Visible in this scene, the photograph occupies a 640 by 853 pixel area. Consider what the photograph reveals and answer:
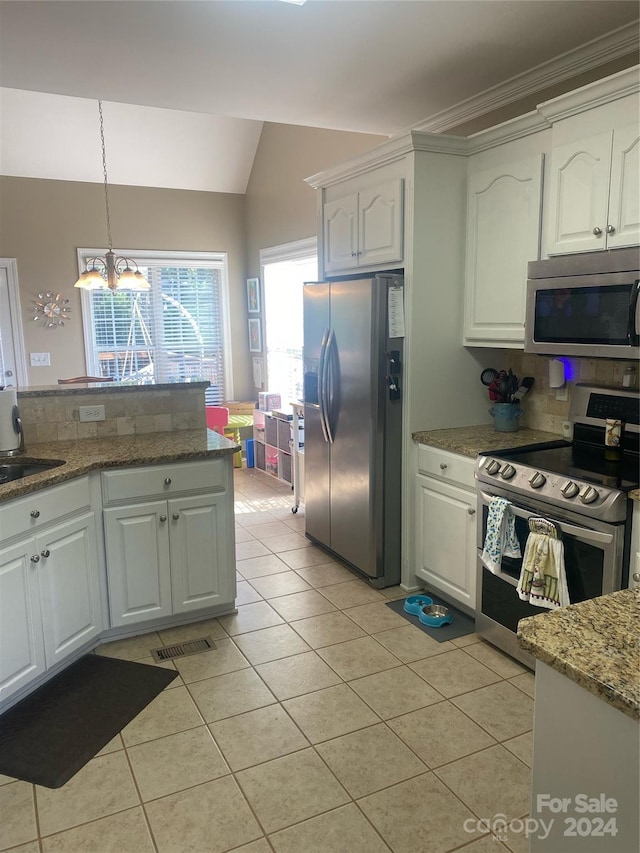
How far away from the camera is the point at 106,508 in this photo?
290 centimetres

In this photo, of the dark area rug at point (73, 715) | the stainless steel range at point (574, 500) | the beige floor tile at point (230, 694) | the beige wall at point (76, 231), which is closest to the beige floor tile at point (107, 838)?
the dark area rug at point (73, 715)

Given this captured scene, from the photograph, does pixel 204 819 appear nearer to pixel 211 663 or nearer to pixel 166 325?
pixel 211 663

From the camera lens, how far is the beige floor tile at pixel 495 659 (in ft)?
9.12

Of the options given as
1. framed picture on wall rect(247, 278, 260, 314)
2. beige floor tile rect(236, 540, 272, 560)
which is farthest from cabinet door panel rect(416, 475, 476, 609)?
framed picture on wall rect(247, 278, 260, 314)

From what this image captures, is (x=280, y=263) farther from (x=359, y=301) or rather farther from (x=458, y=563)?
(x=458, y=563)

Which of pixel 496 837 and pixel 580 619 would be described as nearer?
pixel 580 619

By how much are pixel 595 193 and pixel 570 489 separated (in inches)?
46.3

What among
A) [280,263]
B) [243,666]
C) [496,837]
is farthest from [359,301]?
[280,263]

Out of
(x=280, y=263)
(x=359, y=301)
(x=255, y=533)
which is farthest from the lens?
(x=280, y=263)

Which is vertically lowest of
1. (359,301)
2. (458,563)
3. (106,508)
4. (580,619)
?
(458,563)

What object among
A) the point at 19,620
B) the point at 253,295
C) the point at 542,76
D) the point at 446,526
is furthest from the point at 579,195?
the point at 253,295

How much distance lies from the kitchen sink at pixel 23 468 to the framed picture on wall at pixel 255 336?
4.37 meters

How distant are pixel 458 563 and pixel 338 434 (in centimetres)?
102

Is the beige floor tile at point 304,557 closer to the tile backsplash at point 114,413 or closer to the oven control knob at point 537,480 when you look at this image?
the tile backsplash at point 114,413
